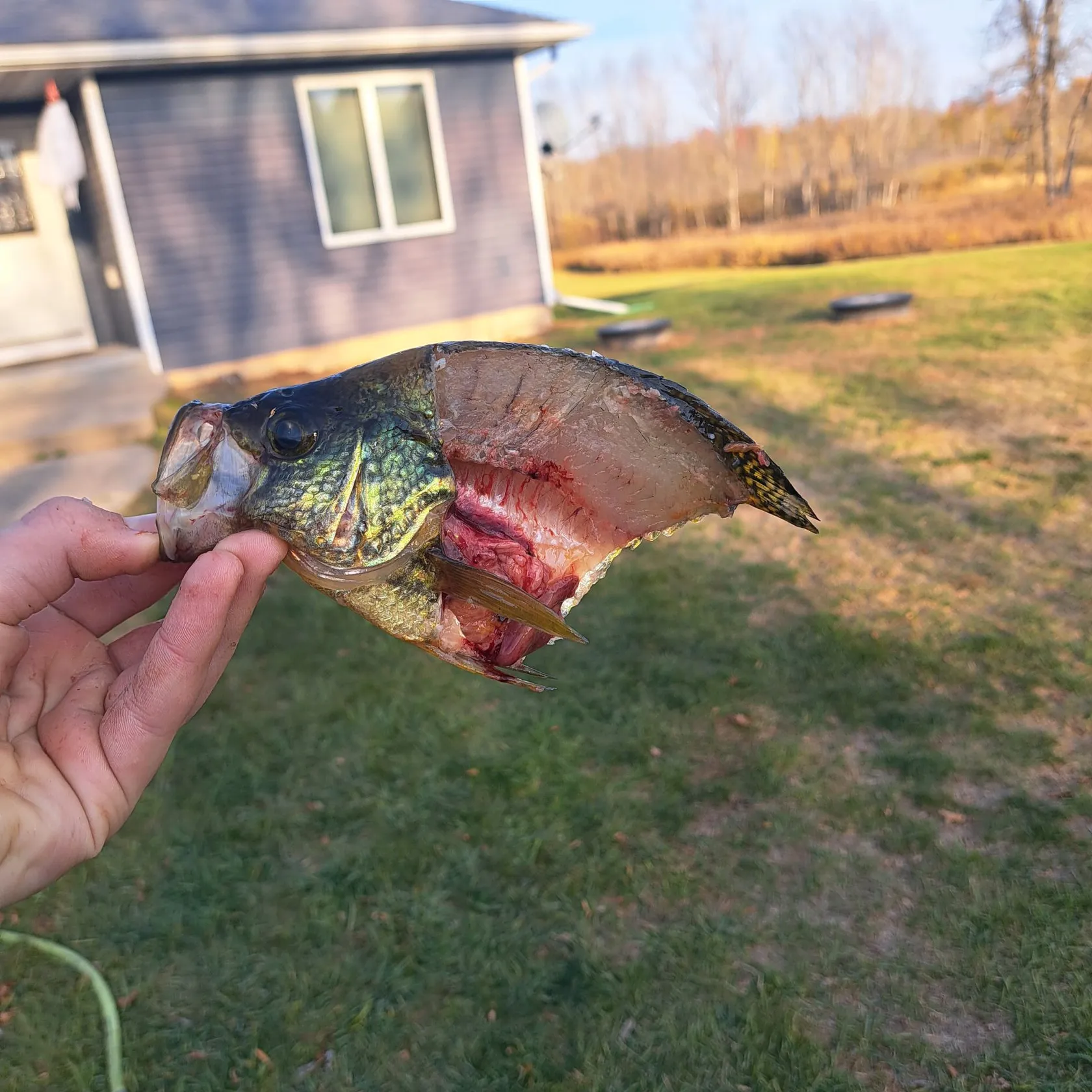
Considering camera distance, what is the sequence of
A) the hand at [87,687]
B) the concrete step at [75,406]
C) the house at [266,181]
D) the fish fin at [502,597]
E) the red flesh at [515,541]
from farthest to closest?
the house at [266,181]
the concrete step at [75,406]
the red flesh at [515,541]
the hand at [87,687]
the fish fin at [502,597]

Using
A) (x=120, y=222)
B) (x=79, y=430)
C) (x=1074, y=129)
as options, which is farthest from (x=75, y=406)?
(x=1074, y=129)

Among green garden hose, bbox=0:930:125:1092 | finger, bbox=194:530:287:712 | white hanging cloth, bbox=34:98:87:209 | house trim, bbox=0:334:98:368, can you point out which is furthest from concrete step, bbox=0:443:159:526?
finger, bbox=194:530:287:712

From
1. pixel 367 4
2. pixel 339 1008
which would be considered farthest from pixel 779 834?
pixel 367 4

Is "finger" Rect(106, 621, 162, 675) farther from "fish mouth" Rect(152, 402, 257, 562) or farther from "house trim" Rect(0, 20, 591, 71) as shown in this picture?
"house trim" Rect(0, 20, 591, 71)

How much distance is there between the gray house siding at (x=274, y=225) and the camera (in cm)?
1062

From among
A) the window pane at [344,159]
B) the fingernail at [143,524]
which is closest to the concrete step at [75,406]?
the window pane at [344,159]

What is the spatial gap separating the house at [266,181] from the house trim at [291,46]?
3 cm

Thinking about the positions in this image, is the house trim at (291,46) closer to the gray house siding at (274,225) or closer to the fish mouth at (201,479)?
the gray house siding at (274,225)

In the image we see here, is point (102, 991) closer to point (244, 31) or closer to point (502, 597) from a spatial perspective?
point (502, 597)

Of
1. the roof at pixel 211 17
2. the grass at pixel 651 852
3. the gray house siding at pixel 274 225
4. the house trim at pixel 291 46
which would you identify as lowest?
the grass at pixel 651 852

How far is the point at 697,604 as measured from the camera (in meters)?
5.53

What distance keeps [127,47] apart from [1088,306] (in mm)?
11557

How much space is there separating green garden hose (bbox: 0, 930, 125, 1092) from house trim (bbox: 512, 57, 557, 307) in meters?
11.6

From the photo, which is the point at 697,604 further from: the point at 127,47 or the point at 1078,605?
the point at 127,47
